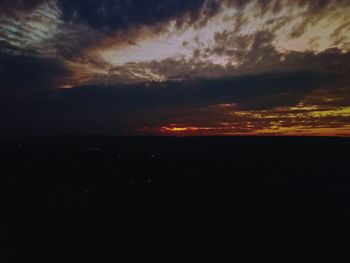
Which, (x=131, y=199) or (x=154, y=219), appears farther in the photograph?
(x=131, y=199)

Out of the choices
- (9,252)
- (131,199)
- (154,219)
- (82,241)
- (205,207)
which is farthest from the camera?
(131,199)

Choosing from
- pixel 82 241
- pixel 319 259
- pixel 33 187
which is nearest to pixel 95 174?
pixel 33 187

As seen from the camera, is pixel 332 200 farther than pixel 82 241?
Yes

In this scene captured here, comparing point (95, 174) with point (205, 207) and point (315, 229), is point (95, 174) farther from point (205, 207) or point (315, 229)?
point (315, 229)

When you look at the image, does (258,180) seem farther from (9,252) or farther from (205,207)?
(9,252)

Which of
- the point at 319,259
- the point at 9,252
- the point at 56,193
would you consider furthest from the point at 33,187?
the point at 319,259

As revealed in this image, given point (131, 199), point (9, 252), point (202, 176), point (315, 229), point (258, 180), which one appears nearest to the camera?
point (9, 252)

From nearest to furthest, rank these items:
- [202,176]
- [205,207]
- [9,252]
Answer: [9,252], [205,207], [202,176]

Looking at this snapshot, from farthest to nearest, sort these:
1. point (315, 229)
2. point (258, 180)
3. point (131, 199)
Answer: point (258, 180)
point (131, 199)
point (315, 229)
